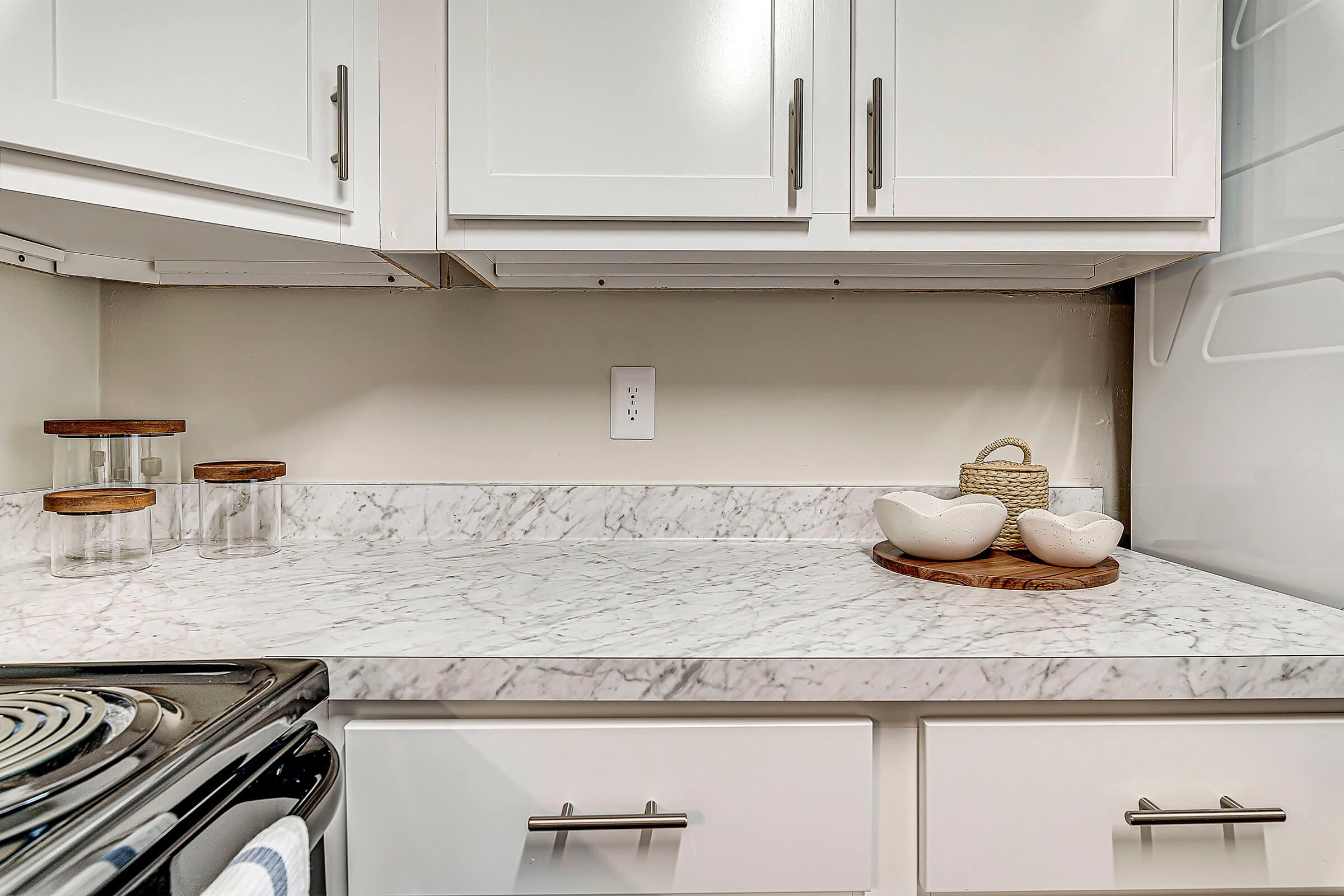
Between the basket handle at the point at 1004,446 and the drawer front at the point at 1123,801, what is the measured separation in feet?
1.84

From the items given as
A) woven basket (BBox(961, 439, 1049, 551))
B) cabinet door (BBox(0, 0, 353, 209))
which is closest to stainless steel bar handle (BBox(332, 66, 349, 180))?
cabinet door (BBox(0, 0, 353, 209))

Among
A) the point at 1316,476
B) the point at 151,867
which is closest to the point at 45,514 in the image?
the point at 151,867

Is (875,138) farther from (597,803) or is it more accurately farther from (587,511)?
(597,803)

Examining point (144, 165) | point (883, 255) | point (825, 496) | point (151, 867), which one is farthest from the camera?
point (825, 496)

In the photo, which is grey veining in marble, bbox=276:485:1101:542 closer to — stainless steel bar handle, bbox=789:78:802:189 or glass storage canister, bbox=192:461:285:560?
glass storage canister, bbox=192:461:285:560

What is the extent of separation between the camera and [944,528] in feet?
3.47

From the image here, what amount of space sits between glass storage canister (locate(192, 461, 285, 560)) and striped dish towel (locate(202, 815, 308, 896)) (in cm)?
80

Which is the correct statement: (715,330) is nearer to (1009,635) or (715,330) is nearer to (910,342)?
(910,342)

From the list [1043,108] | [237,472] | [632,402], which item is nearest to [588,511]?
[632,402]

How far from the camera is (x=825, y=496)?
1.34m

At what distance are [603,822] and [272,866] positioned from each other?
30cm

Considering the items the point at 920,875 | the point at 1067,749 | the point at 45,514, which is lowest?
the point at 920,875

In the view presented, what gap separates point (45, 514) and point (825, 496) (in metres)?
1.27

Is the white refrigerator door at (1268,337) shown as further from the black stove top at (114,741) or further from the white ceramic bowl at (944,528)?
the black stove top at (114,741)
